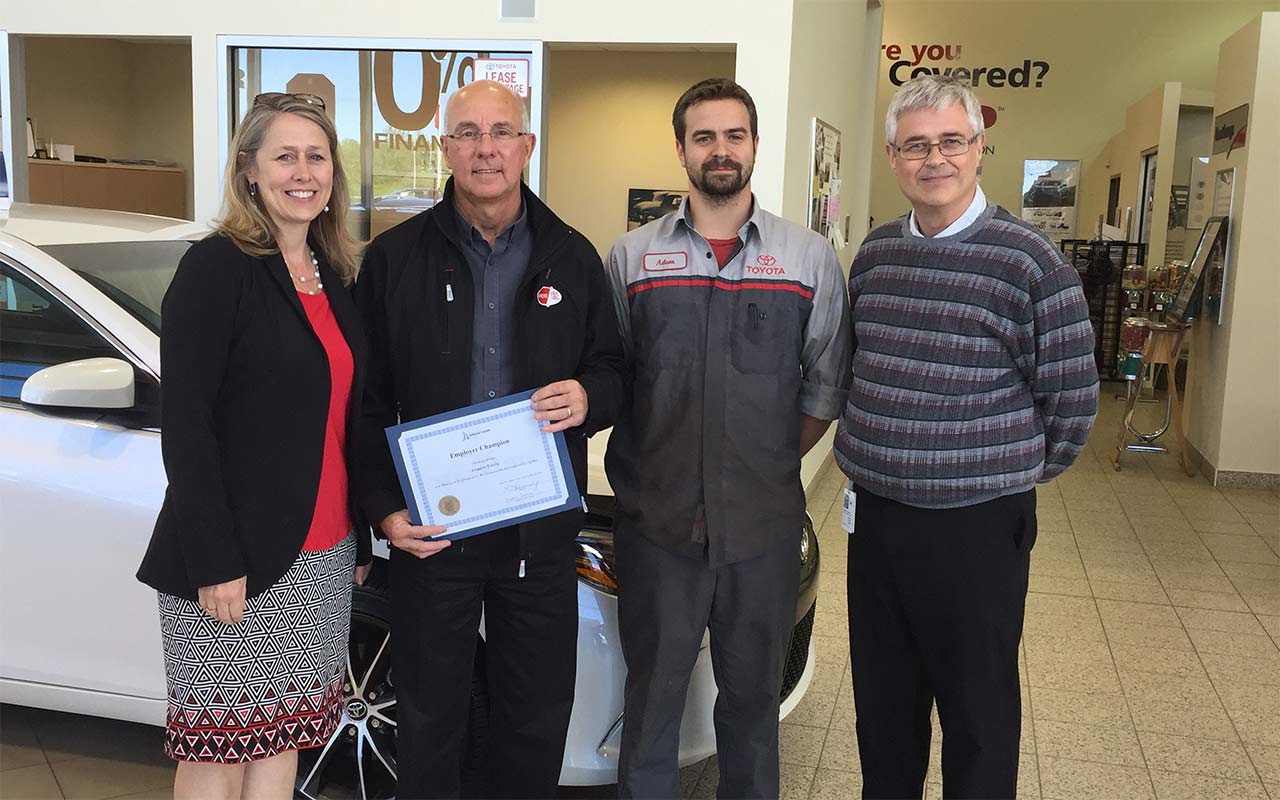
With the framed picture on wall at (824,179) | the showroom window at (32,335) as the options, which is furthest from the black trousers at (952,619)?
the framed picture on wall at (824,179)

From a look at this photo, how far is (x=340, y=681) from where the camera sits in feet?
6.80

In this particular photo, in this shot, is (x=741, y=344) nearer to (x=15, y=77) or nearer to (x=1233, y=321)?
(x=15, y=77)

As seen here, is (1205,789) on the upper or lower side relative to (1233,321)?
lower

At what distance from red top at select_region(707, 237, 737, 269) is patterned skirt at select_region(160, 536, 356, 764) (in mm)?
992

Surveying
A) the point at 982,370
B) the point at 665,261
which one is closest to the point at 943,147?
the point at 982,370

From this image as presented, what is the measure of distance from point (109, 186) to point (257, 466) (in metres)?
6.78

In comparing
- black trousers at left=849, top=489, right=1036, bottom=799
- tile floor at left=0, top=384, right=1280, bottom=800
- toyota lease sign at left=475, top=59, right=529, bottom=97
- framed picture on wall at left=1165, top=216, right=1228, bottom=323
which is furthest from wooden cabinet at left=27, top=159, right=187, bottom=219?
framed picture on wall at left=1165, top=216, right=1228, bottom=323

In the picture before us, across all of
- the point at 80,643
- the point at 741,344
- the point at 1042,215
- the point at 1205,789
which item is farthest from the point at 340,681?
the point at 1042,215

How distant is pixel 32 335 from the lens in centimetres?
251

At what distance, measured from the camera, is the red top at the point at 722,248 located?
2307 millimetres

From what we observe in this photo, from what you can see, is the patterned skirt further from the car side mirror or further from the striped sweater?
the striped sweater

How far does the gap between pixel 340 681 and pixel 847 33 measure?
5269mm

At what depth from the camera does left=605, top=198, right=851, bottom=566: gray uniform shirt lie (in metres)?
2.26

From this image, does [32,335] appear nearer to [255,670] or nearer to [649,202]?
[255,670]
